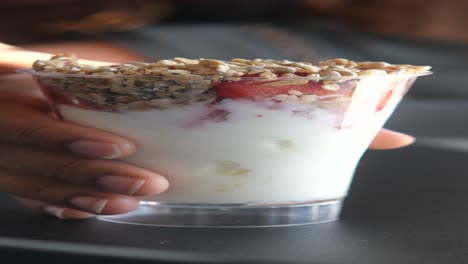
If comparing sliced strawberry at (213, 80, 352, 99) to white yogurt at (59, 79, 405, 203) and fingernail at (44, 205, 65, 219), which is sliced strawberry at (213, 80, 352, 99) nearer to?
white yogurt at (59, 79, 405, 203)

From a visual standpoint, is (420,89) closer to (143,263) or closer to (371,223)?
(371,223)

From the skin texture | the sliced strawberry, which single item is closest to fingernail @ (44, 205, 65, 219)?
the skin texture

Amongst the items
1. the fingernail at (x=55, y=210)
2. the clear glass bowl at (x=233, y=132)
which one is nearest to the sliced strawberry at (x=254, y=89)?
the clear glass bowl at (x=233, y=132)

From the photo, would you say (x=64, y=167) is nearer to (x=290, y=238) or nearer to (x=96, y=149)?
(x=96, y=149)

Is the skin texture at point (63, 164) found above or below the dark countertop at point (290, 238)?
above

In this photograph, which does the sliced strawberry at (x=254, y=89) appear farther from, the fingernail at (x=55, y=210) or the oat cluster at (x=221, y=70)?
the fingernail at (x=55, y=210)

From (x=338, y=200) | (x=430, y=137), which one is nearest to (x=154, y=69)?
(x=338, y=200)

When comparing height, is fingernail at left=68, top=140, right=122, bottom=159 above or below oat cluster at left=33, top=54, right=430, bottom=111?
below
